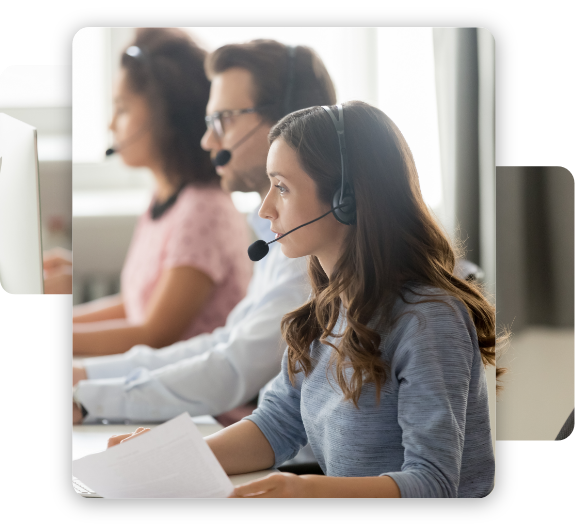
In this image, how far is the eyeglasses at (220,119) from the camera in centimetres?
122

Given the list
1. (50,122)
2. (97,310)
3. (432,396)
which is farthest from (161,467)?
(50,122)

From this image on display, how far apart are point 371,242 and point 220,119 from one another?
0.41 metres

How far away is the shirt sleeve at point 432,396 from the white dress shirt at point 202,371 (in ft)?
1.02

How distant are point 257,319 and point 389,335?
309mm

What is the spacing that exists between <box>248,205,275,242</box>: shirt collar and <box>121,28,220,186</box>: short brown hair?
0.14 m

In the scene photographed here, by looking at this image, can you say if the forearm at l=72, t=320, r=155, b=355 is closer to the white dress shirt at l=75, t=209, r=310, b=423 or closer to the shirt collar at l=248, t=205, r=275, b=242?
the white dress shirt at l=75, t=209, r=310, b=423

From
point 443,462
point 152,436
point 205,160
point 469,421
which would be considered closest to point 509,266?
point 469,421

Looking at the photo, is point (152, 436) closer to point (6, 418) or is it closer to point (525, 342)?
point (6, 418)

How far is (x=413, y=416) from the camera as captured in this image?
0.97 meters

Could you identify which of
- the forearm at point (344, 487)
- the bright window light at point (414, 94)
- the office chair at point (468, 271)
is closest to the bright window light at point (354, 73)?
the bright window light at point (414, 94)

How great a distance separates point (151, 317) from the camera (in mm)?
1253

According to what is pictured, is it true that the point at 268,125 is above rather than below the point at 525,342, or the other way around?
above

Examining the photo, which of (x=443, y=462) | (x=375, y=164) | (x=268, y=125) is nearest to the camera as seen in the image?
(x=443, y=462)

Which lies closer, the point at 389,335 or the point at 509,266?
the point at 389,335
